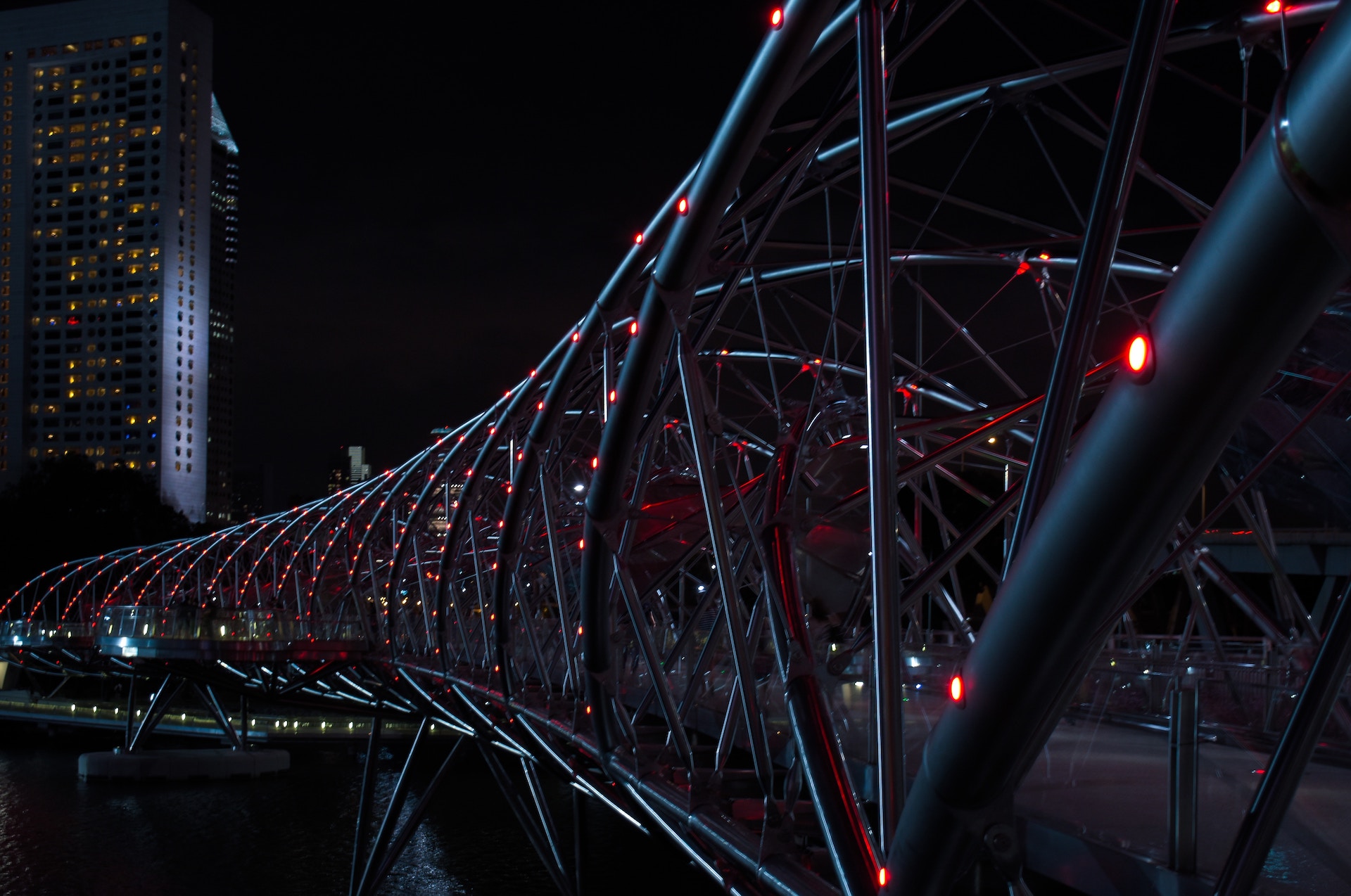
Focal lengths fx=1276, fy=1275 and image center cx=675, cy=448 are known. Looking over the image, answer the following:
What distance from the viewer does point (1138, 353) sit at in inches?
170

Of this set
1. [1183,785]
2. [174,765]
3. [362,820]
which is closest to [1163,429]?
[1183,785]

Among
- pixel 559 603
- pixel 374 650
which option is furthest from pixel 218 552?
pixel 559 603

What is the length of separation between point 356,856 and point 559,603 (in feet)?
79.9

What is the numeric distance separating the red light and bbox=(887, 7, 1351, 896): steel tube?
1.6 inches

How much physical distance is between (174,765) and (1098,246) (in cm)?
7098

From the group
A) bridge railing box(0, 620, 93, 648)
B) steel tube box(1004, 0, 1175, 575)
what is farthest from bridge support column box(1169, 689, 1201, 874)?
bridge railing box(0, 620, 93, 648)

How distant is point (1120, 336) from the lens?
27.8m

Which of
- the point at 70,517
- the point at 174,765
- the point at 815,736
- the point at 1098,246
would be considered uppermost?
the point at 70,517

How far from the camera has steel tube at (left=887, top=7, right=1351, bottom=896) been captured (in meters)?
3.78

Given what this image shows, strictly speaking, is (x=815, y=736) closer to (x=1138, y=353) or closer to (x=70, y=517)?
(x=1138, y=353)

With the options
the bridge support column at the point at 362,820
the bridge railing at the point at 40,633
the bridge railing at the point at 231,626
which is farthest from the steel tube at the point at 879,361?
the bridge railing at the point at 40,633

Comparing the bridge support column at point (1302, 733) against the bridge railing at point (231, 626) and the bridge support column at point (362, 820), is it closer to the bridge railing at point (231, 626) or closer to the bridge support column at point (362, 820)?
the bridge support column at point (362, 820)

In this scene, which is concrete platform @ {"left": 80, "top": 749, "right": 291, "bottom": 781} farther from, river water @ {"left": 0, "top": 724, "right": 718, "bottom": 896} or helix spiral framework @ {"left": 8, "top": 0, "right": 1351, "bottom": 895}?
helix spiral framework @ {"left": 8, "top": 0, "right": 1351, "bottom": 895}

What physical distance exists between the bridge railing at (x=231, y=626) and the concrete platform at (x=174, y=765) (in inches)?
296
